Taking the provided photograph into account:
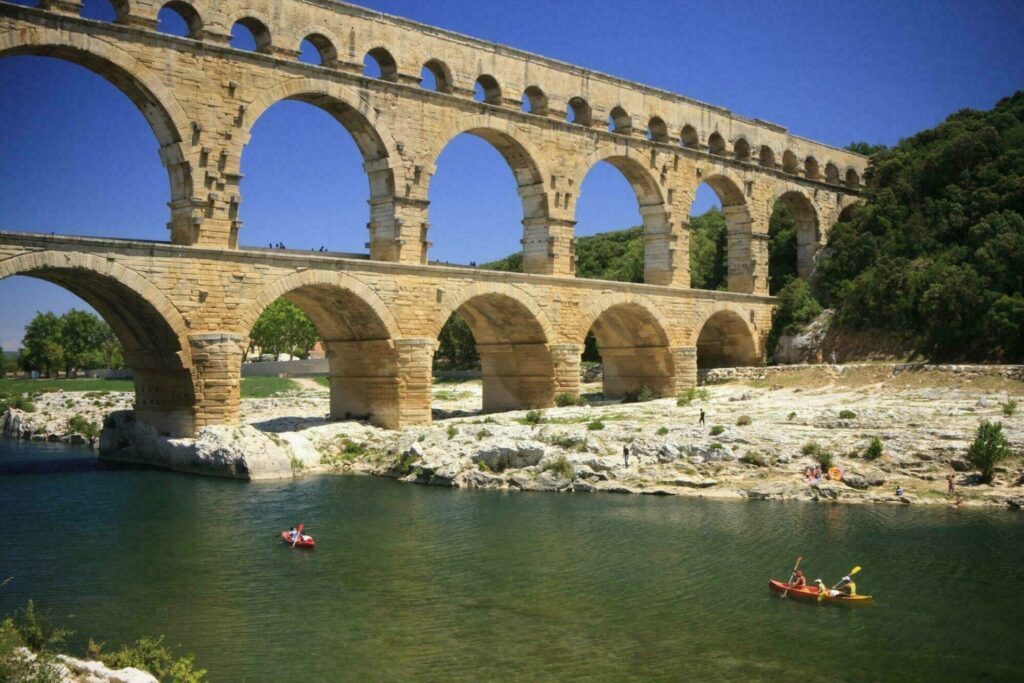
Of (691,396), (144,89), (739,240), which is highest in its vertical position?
(144,89)

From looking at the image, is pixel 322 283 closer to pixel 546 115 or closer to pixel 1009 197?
pixel 546 115

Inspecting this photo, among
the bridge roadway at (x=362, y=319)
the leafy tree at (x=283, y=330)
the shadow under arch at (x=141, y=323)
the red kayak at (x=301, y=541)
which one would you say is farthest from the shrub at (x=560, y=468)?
the leafy tree at (x=283, y=330)

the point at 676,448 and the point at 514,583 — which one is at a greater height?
the point at 676,448

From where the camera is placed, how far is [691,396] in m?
36.1

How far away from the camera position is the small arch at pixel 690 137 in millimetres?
41287

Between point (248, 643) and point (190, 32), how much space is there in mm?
19719

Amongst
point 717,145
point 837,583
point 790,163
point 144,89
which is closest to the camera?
point 837,583

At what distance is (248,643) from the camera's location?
13.1 m

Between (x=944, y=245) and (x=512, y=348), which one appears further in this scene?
(x=944, y=245)

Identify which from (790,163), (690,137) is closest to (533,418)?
(690,137)

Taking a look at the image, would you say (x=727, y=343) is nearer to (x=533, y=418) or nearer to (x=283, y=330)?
(x=533, y=418)

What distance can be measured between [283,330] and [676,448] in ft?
193

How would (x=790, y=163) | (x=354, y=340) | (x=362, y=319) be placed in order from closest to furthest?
(x=362, y=319)
(x=354, y=340)
(x=790, y=163)

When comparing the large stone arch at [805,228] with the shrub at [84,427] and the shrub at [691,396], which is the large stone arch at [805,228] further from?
the shrub at [84,427]
